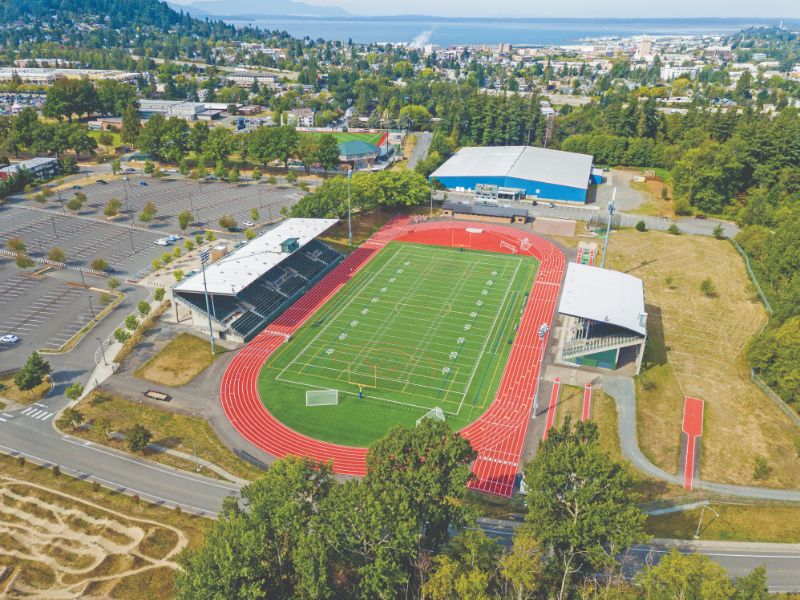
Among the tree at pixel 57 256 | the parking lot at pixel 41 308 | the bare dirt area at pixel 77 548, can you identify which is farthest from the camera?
the tree at pixel 57 256

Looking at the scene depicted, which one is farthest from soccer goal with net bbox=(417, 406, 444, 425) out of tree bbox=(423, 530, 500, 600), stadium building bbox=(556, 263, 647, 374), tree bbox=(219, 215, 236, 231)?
tree bbox=(219, 215, 236, 231)

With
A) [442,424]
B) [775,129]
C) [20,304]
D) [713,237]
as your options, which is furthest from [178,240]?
[775,129]

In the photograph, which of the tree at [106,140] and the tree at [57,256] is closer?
the tree at [57,256]

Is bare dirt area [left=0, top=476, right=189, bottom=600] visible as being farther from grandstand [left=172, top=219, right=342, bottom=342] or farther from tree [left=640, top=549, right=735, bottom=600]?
tree [left=640, top=549, right=735, bottom=600]

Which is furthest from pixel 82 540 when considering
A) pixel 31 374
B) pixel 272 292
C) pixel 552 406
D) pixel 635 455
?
pixel 635 455

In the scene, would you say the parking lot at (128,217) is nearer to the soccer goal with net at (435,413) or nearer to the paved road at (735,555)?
the soccer goal with net at (435,413)

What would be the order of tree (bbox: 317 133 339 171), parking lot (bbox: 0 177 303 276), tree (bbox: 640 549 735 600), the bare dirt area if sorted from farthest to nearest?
tree (bbox: 317 133 339 171)
parking lot (bbox: 0 177 303 276)
the bare dirt area
tree (bbox: 640 549 735 600)

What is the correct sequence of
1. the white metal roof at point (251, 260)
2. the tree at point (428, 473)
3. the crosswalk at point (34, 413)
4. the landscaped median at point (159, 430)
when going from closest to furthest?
the tree at point (428, 473)
the landscaped median at point (159, 430)
the crosswalk at point (34, 413)
the white metal roof at point (251, 260)

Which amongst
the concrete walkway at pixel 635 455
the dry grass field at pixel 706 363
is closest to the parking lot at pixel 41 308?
the concrete walkway at pixel 635 455
